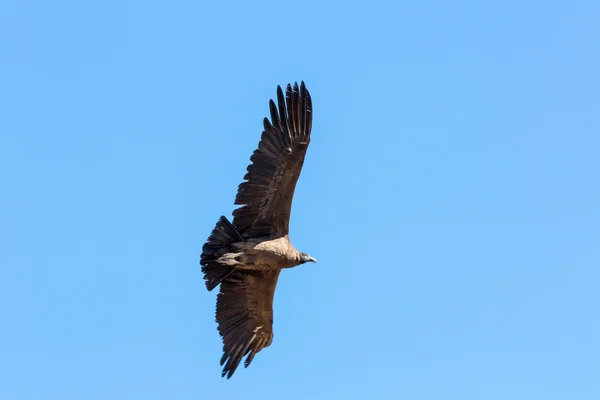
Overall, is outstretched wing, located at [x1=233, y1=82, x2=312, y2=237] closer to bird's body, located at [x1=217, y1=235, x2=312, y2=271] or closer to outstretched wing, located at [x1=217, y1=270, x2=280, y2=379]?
bird's body, located at [x1=217, y1=235, x2=312, y2=271]

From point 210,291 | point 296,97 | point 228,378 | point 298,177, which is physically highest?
point 296,97

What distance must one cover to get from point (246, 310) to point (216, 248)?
1.77 meters

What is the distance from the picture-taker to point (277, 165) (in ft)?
67.8

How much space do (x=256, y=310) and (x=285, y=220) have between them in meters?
1.94

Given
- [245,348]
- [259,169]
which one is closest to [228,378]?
[245,348]

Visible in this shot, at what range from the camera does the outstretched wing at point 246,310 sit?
71.0 feet

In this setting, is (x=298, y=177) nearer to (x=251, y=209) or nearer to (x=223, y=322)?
(x=251, y=209)

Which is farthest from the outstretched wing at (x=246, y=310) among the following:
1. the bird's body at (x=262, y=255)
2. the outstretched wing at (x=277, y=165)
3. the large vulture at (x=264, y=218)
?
Result: the outstretched wing at (x=277, y=165)

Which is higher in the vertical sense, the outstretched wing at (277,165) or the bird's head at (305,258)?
the outstretched wing at (277,165)

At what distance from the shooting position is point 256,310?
21859mm

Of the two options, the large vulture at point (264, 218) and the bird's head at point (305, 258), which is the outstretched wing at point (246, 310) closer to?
the large vulture at point (264, 218)

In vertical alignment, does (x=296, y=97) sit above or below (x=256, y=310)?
above

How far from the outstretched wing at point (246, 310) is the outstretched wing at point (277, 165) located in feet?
3.55

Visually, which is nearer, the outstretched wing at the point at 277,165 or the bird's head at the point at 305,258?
the outstretched wing at the point at 277,165
